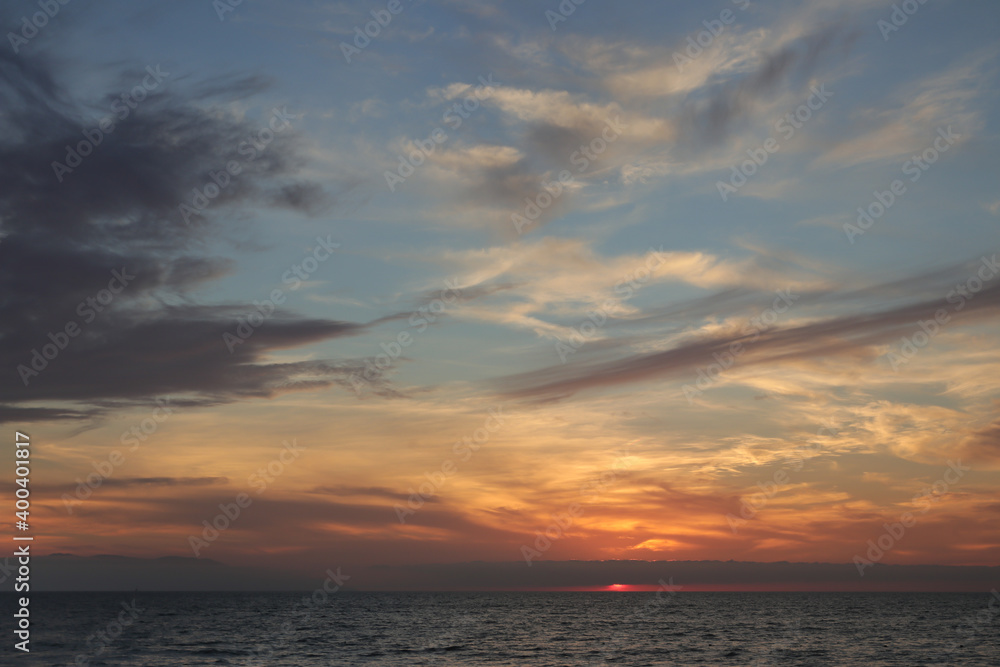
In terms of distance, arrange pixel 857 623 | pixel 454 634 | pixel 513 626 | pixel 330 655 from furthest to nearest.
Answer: pixel 857 623, pixel 513 626, pixel 454 634, pixel 330 655

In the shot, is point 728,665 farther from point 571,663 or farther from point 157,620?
point 157,620

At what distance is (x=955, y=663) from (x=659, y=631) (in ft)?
143

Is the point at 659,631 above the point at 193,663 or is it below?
below

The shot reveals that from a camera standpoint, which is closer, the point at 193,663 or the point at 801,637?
the point at 193,663

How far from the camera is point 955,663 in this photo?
2547 inches

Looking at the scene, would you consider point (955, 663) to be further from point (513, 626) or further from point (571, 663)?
point (513, 626)

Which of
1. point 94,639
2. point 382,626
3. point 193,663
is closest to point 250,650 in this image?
point 193,663

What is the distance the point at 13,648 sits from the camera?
234 ft

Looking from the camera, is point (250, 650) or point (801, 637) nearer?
point (250, 650)

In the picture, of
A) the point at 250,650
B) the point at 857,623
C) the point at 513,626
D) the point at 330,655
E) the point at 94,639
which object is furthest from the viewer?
the point at 857,623

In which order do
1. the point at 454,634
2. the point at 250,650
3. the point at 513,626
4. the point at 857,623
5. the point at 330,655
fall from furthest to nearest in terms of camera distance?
the point at 857,623 → the point at 513,626 → the point at 454,634 → the point at 250,650 → the point at 330,655

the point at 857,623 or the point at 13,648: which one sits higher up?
the point at 13,648

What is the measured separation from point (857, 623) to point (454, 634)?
7283 centimetres

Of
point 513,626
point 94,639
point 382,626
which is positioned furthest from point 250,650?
point 513,626
